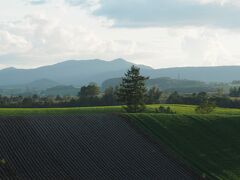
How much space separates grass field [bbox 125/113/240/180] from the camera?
45125 millimetres

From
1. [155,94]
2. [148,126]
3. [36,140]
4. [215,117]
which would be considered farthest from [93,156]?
[155,94]

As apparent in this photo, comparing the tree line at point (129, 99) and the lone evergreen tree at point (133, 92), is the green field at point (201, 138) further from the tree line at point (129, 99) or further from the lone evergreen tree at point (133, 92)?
the tree line at point (129, 99)

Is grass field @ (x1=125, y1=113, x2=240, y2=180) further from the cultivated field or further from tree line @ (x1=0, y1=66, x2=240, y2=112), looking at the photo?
tree line @ (x1=0, y1=66, x2=240, y2=112)

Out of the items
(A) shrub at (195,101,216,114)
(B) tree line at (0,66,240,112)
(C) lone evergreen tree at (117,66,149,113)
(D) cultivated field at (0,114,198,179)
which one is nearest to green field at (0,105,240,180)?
(D) cultivated field at (0,114,198,179)

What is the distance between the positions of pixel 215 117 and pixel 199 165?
16.6m

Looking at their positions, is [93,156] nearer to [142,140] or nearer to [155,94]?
[142,140]

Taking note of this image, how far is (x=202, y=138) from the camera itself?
5259cm

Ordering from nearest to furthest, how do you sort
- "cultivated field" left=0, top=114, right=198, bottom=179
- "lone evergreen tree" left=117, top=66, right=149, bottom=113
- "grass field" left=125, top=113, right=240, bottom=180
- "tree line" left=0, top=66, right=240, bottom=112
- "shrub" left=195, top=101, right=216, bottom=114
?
"cultivated field" left=0, top=114, right=198, bottom=179, "grass field" left=125, top=113, right=240, bottom=180, "lone evergreen tree" left=117, top=66, right=149, bottom=113, "tree line" left=0, top=66, right=240, bottom=112, "shrub" left=195, top=101, right=216, bottom=114

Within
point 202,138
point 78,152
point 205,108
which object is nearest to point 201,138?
point 202,138

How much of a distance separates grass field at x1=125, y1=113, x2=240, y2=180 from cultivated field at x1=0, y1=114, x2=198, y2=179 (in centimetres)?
256

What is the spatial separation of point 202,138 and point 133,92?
90.2 ft

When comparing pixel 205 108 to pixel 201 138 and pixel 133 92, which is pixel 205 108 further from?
pixel 201 138

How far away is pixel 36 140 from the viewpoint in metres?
42.5

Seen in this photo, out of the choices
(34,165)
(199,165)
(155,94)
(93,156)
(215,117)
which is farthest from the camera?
(155,94)
